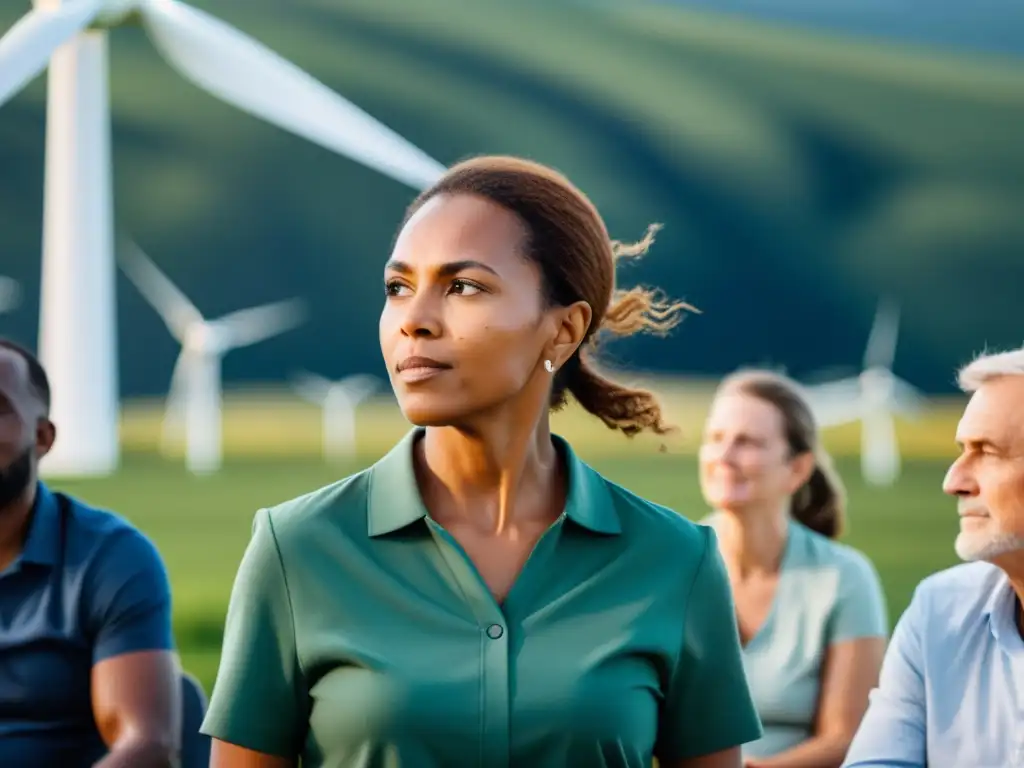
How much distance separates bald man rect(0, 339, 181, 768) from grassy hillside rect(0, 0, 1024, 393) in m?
54.3

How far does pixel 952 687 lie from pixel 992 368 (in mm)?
626

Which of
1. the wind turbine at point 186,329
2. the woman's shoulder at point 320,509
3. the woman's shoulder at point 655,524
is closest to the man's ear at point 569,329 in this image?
the woman's shoulder at point 655,524

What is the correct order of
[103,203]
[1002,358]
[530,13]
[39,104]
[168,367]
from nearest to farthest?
[1002,358], [103,203], [168,367], [39,104], [530,13]

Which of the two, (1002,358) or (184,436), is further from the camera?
(184,436)

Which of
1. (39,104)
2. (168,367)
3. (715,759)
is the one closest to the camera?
(715,759)

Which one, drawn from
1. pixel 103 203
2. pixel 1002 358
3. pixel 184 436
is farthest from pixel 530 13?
pixel 1002 358

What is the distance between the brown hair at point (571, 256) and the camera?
2.49 meters

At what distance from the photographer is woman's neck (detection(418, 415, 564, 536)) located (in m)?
2.50

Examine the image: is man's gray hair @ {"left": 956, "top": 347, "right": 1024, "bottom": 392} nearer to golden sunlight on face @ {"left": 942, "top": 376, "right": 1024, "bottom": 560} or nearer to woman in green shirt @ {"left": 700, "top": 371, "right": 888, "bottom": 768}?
golden sunlight on face @ {"left": 942, "top": 376, "right": 1024, "bottom": 560}

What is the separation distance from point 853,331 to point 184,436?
2405 cm

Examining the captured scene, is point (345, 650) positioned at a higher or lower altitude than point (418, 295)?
lower

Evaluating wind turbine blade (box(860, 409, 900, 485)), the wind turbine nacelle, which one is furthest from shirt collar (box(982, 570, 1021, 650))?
wind turbine blade (box(860, 409, 900, 485))

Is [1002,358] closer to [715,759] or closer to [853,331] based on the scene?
[715,759]

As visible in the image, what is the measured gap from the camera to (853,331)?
195 ft
